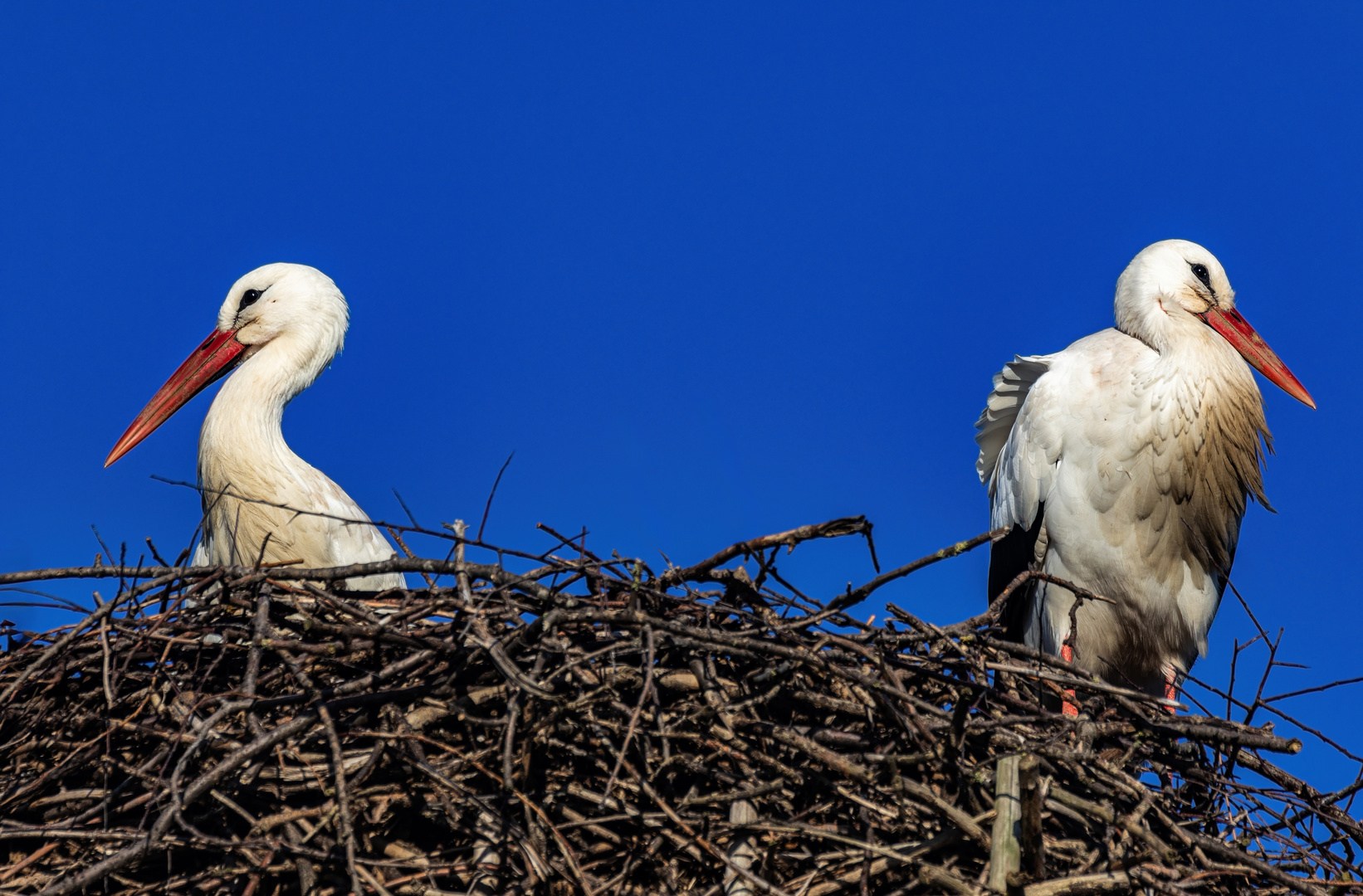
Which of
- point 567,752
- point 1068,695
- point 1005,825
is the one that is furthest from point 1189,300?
point 567,752

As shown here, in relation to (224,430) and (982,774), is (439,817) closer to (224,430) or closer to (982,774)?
(982,774)

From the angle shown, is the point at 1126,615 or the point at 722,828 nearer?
the point at 722,828

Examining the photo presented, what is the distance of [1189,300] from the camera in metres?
4.94

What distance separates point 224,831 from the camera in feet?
9.14

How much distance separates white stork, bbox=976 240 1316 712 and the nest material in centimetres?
160

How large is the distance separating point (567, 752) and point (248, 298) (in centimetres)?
285

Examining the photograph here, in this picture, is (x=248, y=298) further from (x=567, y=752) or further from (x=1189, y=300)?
(x=1189, y=300)

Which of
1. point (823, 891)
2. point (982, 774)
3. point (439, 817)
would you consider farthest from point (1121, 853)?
point (439, 817)

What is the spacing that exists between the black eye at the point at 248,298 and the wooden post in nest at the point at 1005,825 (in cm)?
347

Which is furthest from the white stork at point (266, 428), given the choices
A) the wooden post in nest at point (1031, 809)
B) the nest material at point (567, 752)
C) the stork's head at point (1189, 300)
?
the stork's head at point (1189, 300)

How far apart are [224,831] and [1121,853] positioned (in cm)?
183

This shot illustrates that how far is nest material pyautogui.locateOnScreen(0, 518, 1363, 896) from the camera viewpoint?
2646 millimetres

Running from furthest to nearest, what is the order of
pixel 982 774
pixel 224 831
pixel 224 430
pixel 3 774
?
pixel 224 430, pixel 3 774, pixel 224 831, pixel 982 774

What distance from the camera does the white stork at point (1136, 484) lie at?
4.53 meters
